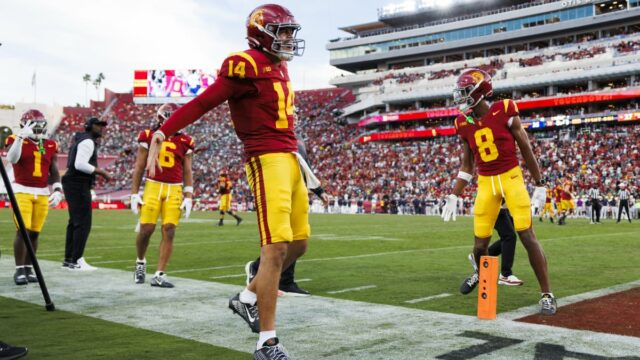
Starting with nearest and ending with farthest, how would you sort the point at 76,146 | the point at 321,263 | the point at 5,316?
the point at 5,316 → the point at 76,146 → the point at 321,263

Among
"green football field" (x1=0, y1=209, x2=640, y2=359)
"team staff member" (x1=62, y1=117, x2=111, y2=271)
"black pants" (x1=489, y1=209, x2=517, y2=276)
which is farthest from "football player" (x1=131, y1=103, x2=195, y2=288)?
"black pants" (x1=489, y1=209, x2=517, y2=276)

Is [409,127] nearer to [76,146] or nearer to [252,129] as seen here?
[76,146]

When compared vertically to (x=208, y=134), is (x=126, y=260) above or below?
below

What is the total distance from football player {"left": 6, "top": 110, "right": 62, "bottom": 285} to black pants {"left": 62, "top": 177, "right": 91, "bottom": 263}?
680 mm

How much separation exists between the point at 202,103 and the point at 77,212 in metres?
5.47

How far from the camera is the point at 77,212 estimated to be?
8.29 meters

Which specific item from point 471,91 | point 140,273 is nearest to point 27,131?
point 140,273

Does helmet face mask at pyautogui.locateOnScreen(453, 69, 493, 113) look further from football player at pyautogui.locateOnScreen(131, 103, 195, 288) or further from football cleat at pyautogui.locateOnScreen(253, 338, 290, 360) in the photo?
football cleat at pyautogui.locateOnScreen(253, 338, 290, 360)

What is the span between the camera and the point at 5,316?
4922 millimetres

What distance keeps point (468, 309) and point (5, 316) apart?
3886 mm

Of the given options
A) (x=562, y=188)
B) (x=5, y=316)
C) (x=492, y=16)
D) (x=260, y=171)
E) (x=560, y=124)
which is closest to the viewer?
(x=260, y=171)

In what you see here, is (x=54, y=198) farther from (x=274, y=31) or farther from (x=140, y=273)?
(x=274, y=31)

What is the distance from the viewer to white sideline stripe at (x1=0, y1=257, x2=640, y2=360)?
12.6 ft

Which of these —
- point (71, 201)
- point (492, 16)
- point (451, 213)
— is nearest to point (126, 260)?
point (71, 201)
